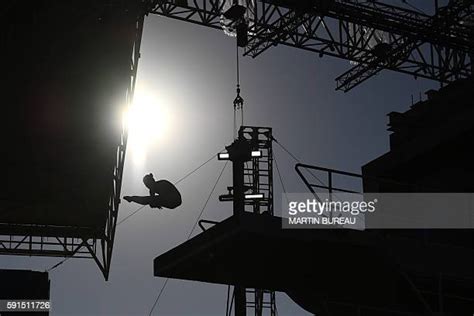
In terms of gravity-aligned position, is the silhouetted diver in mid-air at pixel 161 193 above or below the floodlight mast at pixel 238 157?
below

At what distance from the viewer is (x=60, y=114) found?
1118 inches

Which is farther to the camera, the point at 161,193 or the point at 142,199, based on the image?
the point at 142,199

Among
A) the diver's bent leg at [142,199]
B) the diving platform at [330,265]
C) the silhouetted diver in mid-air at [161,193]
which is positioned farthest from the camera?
the diver's bent leg at [142,199]

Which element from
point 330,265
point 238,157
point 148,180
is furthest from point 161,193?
point 238,157

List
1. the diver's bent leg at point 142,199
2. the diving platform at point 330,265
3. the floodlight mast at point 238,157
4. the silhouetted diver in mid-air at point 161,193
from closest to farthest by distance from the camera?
the diving platform at point 330,265 → the silhouetted diver in mid-air at point 161,193 → the diver's bent leg at point 142,199 → the floodlight mast at point 238,157

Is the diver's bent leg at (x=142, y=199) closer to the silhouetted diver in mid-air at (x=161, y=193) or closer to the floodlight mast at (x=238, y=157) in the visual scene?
the silhouetted diver in mid-air at (x=161, y=193)

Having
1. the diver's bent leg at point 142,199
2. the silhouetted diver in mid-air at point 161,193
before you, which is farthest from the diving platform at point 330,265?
the diver's bent leg at point 142,199

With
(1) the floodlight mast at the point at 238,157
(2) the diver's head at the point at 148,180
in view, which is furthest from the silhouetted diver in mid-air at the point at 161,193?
(1) the floodlight mast at the point at 238,157

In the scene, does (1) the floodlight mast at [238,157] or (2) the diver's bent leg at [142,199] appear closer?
(2) the diver's bent leg at [142,199]

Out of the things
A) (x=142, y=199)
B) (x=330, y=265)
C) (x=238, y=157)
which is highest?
(x=238, y=157)

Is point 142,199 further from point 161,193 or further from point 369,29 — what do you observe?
point 369,29

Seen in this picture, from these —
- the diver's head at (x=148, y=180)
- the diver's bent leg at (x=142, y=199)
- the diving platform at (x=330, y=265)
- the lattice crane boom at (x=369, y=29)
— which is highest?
the lattice crane boom at (x=369, y=29)

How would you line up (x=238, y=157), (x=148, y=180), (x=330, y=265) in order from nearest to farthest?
A: (x=330, y=265) → (x=148, y=180) → (x=238, y=157)

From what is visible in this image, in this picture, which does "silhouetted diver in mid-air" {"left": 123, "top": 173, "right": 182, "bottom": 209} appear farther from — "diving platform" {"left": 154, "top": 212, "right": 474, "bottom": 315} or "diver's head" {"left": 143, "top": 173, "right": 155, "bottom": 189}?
"diving platform" {"left": 154, "top": 212, "right": 474, "bottom": 315}
